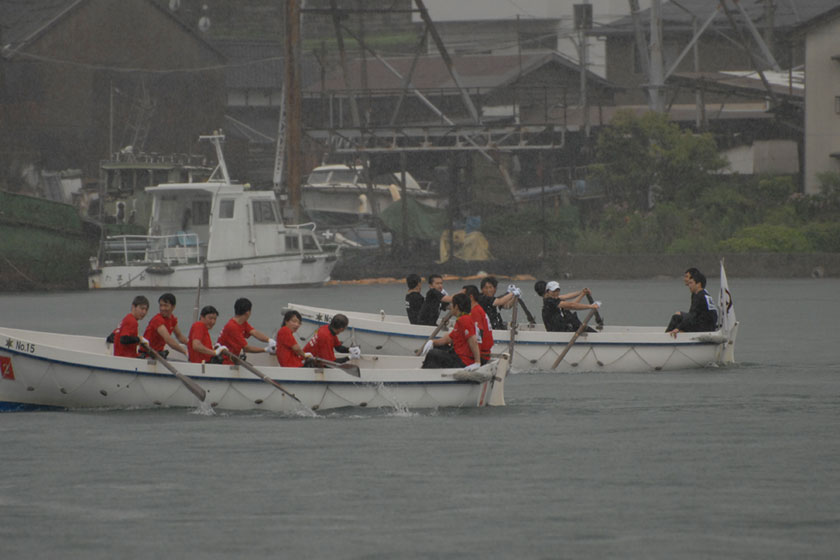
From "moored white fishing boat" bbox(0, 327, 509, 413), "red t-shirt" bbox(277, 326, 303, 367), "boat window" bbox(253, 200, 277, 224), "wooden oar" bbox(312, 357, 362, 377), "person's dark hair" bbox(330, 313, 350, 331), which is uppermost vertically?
"boat window" bbox(253, 200, 277, 224)

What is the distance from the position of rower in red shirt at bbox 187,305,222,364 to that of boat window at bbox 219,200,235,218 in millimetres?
28338

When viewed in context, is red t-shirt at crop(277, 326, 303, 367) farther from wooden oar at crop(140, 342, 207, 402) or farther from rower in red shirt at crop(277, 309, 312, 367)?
wooden oar at crop(140, 342, 207, 402)

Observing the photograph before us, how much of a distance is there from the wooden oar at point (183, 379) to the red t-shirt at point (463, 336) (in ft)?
11.0

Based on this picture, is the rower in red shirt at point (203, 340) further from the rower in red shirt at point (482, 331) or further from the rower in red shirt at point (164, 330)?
the rower in red shirt at point (482, 331)

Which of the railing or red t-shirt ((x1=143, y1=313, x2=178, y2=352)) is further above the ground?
the railing

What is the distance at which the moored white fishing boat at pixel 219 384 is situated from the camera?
18094mm

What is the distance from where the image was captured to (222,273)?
46750 millimetres

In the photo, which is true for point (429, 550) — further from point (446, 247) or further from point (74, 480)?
point (446, 247)

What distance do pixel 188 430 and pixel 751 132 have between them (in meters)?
43.7

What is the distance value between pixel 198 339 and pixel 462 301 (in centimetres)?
347

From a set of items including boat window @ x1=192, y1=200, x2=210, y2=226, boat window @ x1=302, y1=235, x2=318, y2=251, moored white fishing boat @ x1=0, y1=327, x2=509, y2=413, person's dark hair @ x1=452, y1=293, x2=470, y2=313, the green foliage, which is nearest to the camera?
person's dark hair @ x1=452, y1=293, x2=470, y2=313

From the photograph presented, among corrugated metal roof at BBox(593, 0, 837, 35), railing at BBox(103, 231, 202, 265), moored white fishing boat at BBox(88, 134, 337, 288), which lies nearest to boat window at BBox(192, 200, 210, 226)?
moored white fishing boat at BBox(88, 134, 337, 288)

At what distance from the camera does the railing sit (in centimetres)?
4653

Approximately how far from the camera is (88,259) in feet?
155
